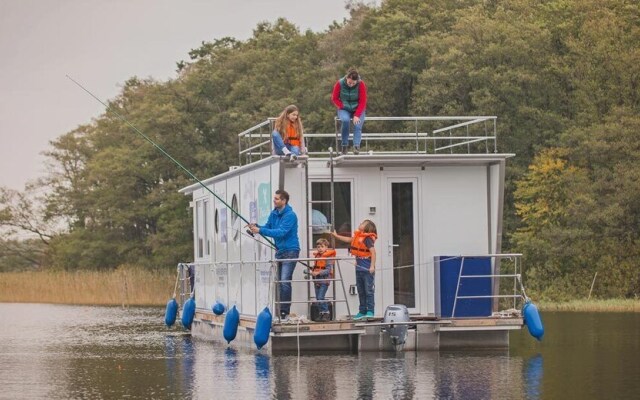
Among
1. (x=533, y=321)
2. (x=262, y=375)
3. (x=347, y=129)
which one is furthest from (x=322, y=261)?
(x=262, y=375)

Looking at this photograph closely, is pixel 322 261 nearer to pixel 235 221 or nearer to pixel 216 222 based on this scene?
pixel 235 221

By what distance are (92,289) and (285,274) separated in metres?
31.6

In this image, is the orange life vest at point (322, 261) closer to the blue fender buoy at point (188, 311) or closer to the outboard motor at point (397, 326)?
the outboard motor at point (397, 326)

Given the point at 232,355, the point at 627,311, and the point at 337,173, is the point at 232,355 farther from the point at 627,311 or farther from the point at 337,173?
the point at 627,311

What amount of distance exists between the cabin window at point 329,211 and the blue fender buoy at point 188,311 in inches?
237

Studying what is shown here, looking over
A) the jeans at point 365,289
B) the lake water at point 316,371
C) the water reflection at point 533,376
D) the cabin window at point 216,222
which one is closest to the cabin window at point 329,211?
the jeans at point 365,289

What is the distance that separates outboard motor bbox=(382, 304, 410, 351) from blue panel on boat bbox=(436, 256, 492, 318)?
3.33ft

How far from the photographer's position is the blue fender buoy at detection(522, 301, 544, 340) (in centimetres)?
2184

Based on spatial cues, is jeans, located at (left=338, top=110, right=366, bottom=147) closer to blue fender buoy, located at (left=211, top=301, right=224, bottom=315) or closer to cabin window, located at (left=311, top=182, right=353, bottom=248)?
cabin window, located at (left=311, top=182, right=353, bottom=248)

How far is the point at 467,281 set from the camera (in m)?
22.7

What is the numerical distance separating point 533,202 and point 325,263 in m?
27.8

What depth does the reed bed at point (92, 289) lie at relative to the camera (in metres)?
51.0

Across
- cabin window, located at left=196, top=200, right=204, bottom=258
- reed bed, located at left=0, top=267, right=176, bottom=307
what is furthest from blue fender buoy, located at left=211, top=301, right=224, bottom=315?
reed bed, located at left=0, top=267, right=176, bottom=307

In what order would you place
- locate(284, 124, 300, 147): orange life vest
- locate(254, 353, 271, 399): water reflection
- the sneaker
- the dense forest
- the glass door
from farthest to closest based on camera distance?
the dense forest → the glass door → locate(284, 124, 300, 147): orange life vest → the sneaker → locate(254, 353, 271, 399): water reflection
